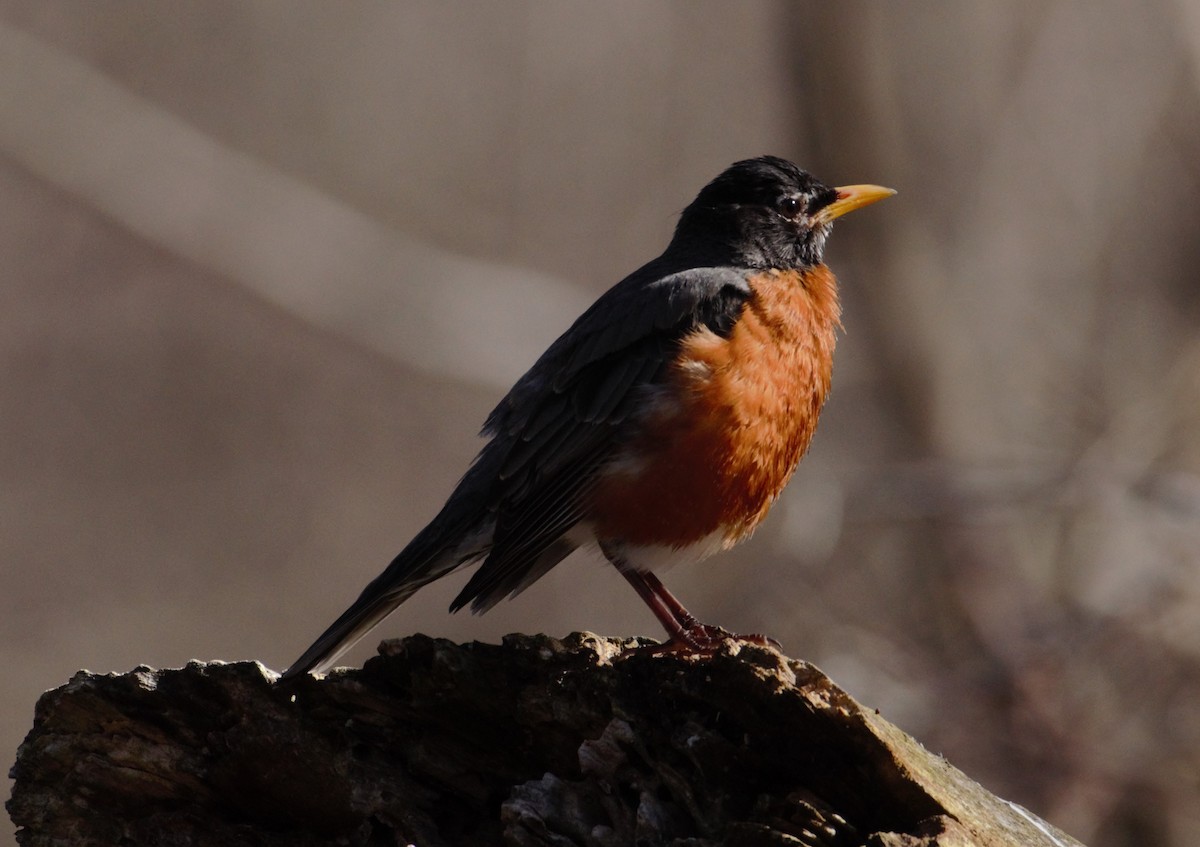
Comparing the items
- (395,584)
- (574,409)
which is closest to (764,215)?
(574,409)

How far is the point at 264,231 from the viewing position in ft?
37.6

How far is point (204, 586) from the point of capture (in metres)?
10.8

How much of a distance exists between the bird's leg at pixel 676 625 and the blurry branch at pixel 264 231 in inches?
220

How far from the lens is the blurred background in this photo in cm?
826

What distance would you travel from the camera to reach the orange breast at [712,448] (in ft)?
16.4

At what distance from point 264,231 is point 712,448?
24.1ft

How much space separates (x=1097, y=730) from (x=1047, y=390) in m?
2.58

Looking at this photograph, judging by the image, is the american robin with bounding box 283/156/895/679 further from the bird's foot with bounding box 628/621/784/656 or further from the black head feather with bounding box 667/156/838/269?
the black head feather with bounding box 667/156/838/269

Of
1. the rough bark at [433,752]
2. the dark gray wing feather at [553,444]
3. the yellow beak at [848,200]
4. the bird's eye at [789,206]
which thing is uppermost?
the bird's eye at [789,206]

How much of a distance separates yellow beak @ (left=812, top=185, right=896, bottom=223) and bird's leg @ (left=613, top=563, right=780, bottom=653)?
195 cm

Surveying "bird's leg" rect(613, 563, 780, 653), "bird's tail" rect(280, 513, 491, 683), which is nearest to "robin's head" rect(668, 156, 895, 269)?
"bird's leg" rect(613, 563, 780, 653)

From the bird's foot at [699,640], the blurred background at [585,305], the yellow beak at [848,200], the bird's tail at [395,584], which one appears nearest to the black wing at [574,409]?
the bird's tail at [395,584]

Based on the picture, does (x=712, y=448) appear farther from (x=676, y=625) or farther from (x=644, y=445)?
(x=676, y=625)

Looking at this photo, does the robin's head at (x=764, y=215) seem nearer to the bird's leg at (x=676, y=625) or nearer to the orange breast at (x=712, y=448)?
the orange breast at (x=712, y=448)
